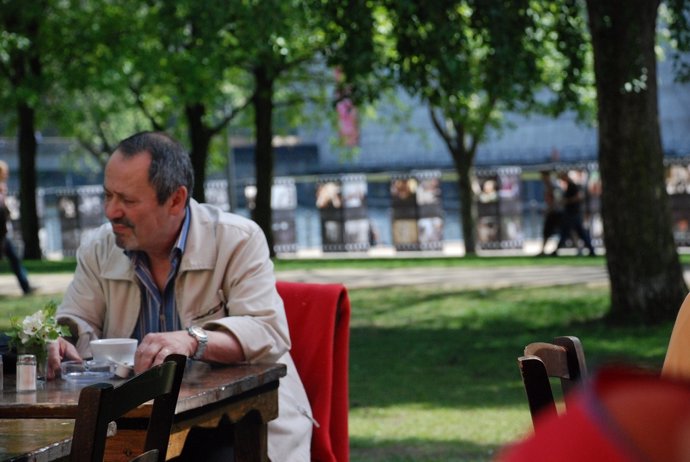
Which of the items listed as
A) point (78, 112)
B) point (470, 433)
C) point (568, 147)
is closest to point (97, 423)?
point (470, 433)

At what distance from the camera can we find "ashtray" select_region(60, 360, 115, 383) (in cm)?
397

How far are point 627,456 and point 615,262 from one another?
1344cm

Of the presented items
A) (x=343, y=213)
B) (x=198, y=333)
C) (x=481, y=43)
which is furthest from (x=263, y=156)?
(x=198, y=333)

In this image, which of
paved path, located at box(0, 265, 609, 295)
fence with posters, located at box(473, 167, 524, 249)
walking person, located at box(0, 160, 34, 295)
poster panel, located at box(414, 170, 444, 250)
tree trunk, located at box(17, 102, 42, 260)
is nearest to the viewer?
walking person, located at box(0, 160, 34, 295)

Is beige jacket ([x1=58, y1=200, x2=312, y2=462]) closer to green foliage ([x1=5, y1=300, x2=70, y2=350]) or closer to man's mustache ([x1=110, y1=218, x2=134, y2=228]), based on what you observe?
man's mustache ([x1=110, y1=218, x2=134, y2=228])

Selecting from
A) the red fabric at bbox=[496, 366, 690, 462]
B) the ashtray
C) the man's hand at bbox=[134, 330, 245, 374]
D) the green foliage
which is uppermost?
the red fabric at bbox=[496, 366, 690, 462]

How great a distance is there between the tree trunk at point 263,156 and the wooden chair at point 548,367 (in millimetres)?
27058

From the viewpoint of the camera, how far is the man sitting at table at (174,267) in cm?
446

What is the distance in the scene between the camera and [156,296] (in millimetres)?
4543

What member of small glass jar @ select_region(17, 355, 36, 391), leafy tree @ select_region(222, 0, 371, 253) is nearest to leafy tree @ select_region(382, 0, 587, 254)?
leafy tree @ select_region(222, 0, 371, 253)

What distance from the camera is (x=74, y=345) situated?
462 centimetres

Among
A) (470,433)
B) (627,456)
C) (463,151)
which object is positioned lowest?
(470,433)

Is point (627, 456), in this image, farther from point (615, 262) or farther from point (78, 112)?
point (78, 112)

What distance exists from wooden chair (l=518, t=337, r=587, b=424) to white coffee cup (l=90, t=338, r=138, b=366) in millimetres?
1506
